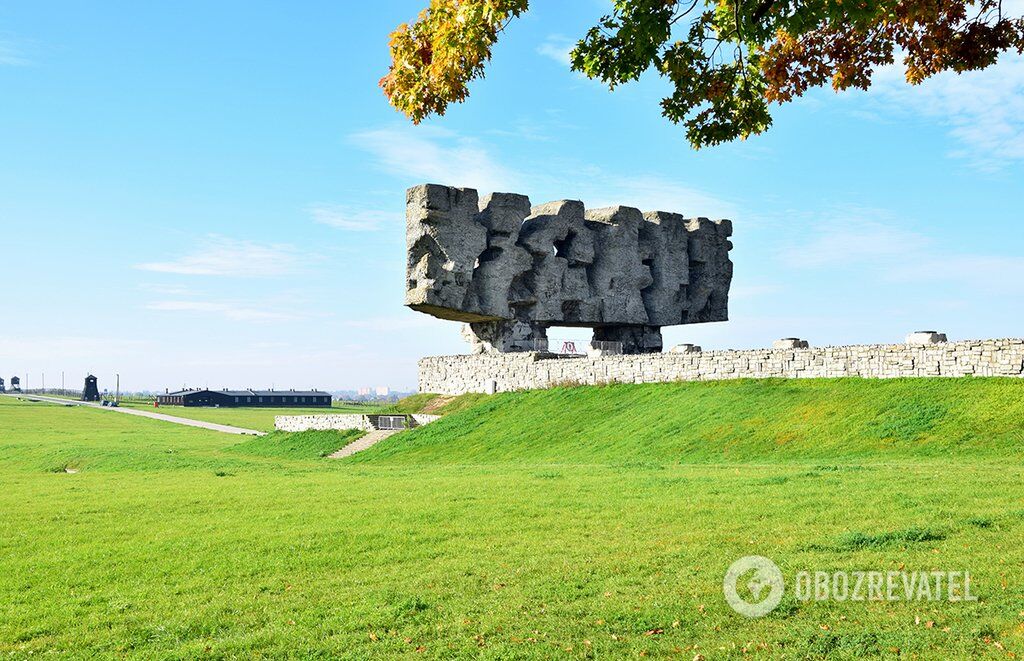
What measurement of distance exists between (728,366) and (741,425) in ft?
20.2

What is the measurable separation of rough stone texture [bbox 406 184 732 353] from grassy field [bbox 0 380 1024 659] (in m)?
16.6

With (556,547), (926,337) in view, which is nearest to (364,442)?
(926,337)

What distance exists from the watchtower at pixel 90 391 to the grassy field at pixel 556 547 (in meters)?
117

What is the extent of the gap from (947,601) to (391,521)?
A: 7.86 m

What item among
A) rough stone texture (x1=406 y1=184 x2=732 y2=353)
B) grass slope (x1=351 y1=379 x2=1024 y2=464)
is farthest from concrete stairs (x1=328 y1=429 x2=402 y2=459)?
rough stone texture (x1=406 y1=184 x2=732 y2=353)

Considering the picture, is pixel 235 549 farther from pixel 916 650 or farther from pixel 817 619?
pixel 916 650

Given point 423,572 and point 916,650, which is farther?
point 423,572

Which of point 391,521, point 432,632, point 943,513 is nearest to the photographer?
point 432,632

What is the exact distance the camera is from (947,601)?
27.8ft

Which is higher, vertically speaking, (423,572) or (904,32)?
(904,32)

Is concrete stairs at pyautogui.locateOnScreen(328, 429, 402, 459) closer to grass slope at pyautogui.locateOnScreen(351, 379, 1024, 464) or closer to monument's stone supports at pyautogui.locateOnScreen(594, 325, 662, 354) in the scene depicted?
grass slope at pyautogui.locateOnScreen(351, 379, 1024, 464)

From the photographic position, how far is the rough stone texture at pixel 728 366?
2466 centimetres

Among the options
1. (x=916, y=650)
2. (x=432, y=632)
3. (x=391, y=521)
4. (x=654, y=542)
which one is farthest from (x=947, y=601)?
(x=391, y=521)

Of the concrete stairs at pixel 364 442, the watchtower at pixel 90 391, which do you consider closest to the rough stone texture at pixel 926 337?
the concrete stairs at pixel 364 442
